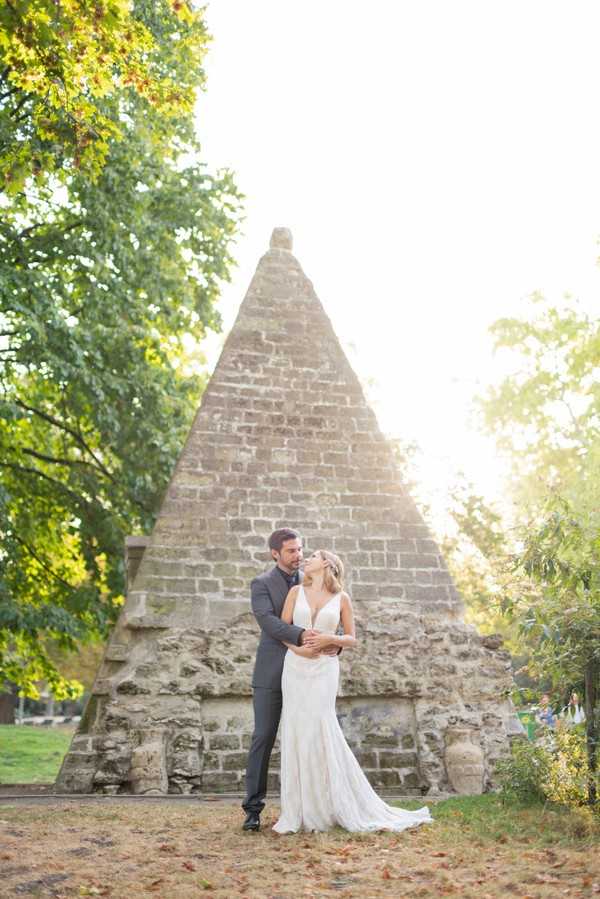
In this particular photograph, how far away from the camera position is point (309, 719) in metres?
6.33

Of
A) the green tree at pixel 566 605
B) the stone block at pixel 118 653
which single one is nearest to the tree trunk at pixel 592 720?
the green tree at pixel 566 605

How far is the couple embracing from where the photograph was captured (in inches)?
246

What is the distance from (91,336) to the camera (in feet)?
43.4

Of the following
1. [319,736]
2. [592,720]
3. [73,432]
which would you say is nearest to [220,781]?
[319,736]

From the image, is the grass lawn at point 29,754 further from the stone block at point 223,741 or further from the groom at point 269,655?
the groom at point 269,655

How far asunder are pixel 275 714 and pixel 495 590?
2179 millimetres

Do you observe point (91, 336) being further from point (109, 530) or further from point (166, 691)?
point (166, 691)

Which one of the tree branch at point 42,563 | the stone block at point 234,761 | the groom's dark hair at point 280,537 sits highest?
the tree branch at point 42,563

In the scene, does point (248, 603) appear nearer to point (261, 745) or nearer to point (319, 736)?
point (261, 745)

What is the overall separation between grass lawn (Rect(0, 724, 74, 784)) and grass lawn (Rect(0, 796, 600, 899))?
767cm

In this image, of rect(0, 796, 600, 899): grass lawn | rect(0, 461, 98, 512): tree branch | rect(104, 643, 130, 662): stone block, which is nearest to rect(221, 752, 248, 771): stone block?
rect(104, 643, 130, 662): stone block

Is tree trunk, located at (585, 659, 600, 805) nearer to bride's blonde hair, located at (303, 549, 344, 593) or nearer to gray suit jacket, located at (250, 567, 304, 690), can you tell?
bride's blonde hair, located at (303, 549, 344, 593)

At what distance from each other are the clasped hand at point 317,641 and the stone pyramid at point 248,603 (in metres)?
3.00

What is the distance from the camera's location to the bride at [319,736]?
624cm
